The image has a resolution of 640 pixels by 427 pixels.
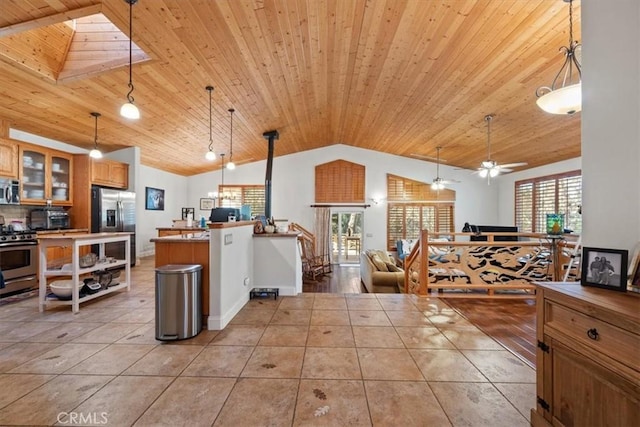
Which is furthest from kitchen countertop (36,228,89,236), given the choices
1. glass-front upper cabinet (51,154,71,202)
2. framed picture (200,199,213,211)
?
framed picture (200,199,213,211)

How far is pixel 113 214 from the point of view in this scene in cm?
579

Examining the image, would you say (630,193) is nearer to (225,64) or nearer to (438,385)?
(438,385)

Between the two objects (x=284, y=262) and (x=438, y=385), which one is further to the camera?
(x=284, y=262)

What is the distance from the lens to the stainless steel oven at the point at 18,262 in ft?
12.7

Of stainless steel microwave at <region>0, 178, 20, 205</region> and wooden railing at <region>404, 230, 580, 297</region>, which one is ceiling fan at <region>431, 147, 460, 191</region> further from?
stainless steel microwave at <region>0, 178, 20, 205</region>

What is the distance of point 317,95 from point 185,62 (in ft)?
7.96

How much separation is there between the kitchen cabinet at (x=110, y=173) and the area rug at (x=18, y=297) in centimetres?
223

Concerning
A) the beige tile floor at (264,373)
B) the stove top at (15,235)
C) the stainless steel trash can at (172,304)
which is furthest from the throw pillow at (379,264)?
the stove top at (15,235)

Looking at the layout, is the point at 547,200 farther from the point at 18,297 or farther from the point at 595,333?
the point at 18,297

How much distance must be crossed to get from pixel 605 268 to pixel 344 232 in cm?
815

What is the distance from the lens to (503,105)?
450 cm

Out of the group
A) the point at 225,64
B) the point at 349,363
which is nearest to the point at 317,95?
the point at 225,64

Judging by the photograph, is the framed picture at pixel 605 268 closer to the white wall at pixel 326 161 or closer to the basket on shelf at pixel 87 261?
the basket on shelf at pixel 87 261

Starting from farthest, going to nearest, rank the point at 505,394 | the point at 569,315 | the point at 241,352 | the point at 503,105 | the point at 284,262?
the point at 503,105, the point at 284,262, the point at 241,352, the point at 505,394, the point at 569,315
